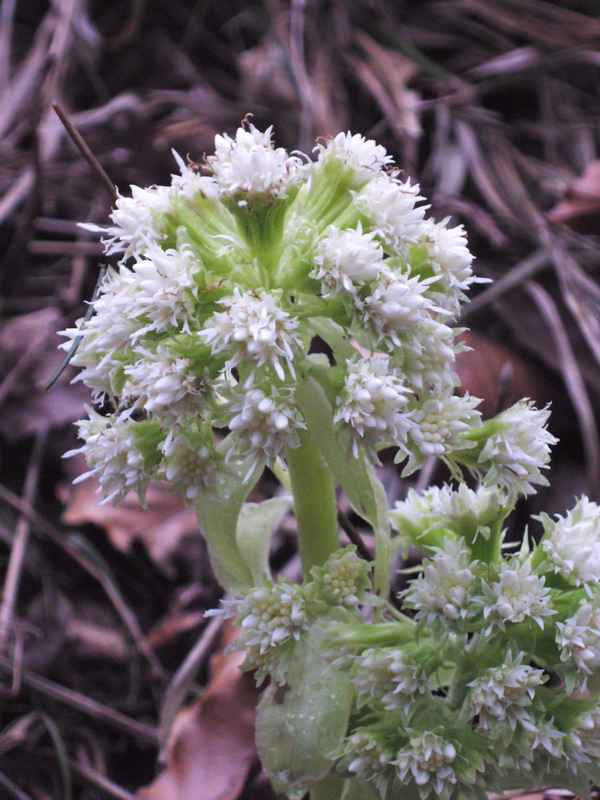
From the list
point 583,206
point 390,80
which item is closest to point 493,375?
point 583,206

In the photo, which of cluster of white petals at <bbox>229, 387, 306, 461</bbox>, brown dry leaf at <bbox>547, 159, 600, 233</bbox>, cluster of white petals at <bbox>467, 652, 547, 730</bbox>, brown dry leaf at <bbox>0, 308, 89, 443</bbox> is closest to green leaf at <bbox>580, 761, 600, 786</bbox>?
cluster of white petals at <bbox>467, 652, 547, 730</bbox>

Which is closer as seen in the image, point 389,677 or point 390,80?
point 389,677

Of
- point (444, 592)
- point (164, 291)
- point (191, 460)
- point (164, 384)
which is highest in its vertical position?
point (164, 291)

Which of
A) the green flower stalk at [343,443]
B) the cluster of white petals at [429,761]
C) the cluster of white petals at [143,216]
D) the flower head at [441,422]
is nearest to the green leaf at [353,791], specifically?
the green flower stalk at [343,443]

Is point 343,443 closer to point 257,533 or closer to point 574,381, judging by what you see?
point 257,533

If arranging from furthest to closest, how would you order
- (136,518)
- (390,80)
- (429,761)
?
(390,80) → (136,518) → (429,761)

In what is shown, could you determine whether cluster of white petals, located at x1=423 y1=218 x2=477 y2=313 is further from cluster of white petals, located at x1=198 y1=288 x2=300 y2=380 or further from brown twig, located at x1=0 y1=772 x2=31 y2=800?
brown twig, located at x1=0 y1=772 x2=31 y2=800

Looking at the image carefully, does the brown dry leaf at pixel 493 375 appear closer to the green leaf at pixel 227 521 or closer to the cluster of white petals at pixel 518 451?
the cluster of white petals at pixel 518 451

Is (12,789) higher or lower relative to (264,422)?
lower
